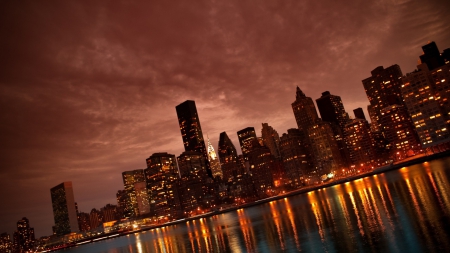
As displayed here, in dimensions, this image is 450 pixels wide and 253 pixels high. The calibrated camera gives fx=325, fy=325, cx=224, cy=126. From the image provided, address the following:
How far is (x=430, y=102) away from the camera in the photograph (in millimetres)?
179875

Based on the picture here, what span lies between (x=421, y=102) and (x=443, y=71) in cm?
1944

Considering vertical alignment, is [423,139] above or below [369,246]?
above

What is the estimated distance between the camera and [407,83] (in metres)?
194

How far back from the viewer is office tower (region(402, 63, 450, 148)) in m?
171

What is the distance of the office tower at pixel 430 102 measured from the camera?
171 meters

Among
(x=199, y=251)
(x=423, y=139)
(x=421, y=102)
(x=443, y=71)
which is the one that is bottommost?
(x=199, y=251)

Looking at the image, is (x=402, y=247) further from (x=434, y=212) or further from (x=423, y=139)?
(x=423, y=139)

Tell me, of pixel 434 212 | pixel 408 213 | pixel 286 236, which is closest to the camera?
pixel 434 212

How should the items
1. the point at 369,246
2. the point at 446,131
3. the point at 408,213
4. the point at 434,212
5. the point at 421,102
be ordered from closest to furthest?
the point at 369,246, the point at 434,212, the point at 408,213, the point at 446,131, the point at 421,102

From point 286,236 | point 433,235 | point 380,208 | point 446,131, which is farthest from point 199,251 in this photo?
point 446,131

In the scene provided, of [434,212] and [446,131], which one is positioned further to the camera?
[446,131]

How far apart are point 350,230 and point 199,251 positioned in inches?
988

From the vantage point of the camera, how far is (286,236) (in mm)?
43250

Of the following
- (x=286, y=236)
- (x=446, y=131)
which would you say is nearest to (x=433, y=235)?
(x=286, y=236)
